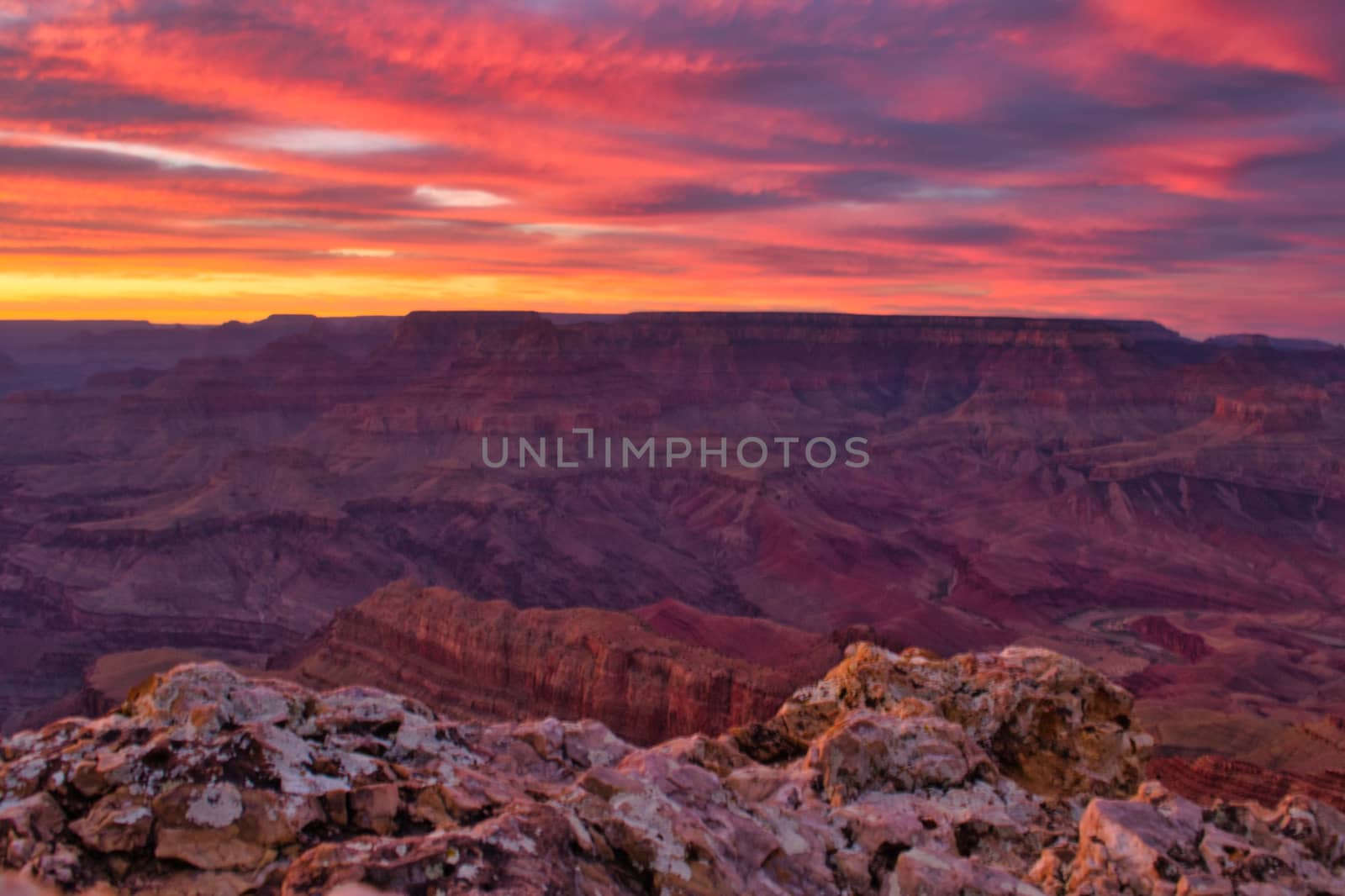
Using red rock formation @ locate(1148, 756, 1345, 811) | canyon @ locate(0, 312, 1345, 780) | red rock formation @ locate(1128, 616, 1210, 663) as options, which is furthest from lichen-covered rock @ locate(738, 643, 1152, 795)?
red rock formation @ locate(1128, 616, 1210, 663)

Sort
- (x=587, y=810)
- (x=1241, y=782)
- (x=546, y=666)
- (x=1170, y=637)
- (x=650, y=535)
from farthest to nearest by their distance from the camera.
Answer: (x=650, y=535) → (x=1170, y=637) → (x=546, y=666) → (x=1241, y=782) → (x=587, y=810)

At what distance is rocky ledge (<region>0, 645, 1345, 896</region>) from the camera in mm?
8672

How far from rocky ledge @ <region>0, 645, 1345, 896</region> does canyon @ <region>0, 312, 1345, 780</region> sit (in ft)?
85.7

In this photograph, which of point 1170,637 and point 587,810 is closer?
point 587,810

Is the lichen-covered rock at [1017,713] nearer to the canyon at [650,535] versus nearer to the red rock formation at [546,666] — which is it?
the red rock formation at [546,666]

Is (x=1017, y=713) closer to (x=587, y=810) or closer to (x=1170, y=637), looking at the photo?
(x=587, y=810)

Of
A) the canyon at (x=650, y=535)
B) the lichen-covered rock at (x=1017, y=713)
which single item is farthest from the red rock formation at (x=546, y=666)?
the lichen-covered rock at (x=1017, y=713)

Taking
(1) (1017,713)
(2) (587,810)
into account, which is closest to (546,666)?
(1) (1017,713)

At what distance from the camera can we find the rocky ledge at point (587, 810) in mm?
8672

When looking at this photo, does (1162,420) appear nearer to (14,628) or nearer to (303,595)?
(303,595)

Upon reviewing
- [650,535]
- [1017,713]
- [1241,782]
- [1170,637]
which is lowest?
[1170,637]

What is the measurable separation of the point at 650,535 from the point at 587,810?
10745 cm

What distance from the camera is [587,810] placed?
10016 mm

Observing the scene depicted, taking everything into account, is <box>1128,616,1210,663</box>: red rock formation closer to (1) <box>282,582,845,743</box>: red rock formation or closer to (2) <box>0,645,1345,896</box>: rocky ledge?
(1) <box>282,582,845,743</box>: red rock formation
